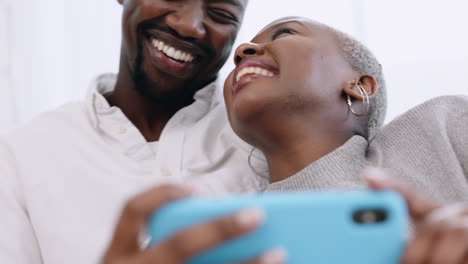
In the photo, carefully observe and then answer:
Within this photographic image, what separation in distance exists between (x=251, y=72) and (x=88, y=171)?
36 cm

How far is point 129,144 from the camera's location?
41.1 inches

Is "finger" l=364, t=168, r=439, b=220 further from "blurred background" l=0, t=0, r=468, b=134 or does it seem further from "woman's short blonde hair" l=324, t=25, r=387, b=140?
"blurred background" l=0, t=0, r=468, b=134

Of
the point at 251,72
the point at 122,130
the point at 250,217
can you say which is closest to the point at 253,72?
the point at 251,72

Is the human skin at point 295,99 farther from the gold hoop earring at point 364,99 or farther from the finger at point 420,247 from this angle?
the finger at point 420,247

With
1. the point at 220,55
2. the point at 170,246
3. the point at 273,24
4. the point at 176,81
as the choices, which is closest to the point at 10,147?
the point at 176,81

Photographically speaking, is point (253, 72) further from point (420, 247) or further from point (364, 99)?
point (420, 247)

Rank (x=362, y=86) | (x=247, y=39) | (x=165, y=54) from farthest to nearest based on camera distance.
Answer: (x=247, y=39), (x=165, y=54), (x=362, y=86)

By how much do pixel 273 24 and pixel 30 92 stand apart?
115 cm

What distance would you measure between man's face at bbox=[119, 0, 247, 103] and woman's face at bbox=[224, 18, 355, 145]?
0.40 ft

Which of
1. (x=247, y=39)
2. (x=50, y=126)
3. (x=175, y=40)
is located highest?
(x=175, y=40)

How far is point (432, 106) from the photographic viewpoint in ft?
3.06

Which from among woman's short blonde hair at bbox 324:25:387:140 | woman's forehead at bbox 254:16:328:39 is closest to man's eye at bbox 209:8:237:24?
woman's forehead at bbox 254:16:328:39

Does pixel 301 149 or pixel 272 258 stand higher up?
pixel 272 258

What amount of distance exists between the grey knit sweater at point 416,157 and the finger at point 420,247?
1.08 feet
